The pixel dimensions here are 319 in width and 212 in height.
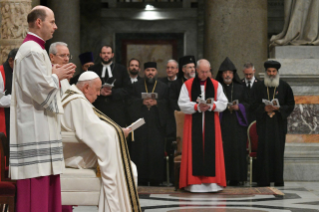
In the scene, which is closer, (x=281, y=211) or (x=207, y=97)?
→ (x=281, y=211)

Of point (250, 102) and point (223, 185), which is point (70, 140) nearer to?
point (223, 185)

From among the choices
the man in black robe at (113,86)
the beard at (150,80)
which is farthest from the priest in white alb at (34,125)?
the beard at (150,80)

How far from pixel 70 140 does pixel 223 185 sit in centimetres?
349

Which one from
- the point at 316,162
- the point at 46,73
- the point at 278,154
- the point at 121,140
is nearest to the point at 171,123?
the point at 278,154

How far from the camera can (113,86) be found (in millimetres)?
8969

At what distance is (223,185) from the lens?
8.16 metres

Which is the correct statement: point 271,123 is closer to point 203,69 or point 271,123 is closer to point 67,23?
point 203,69

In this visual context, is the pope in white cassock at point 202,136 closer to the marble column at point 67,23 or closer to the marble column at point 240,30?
the marble column at point 240,30

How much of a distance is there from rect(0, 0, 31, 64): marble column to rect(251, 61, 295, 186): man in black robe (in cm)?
378

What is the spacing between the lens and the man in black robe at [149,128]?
9.16m

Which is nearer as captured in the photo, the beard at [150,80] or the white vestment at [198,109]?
the white vestment at [198,109]

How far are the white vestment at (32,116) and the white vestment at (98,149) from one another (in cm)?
101

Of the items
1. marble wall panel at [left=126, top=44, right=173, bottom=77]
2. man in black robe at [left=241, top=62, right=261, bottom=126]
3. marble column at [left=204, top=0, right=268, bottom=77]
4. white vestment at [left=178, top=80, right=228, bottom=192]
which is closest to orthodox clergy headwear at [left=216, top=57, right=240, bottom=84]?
man in black robe at [left=241, top=62, right=261, bottom=126]

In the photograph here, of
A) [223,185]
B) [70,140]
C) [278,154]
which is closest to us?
[70,140]
